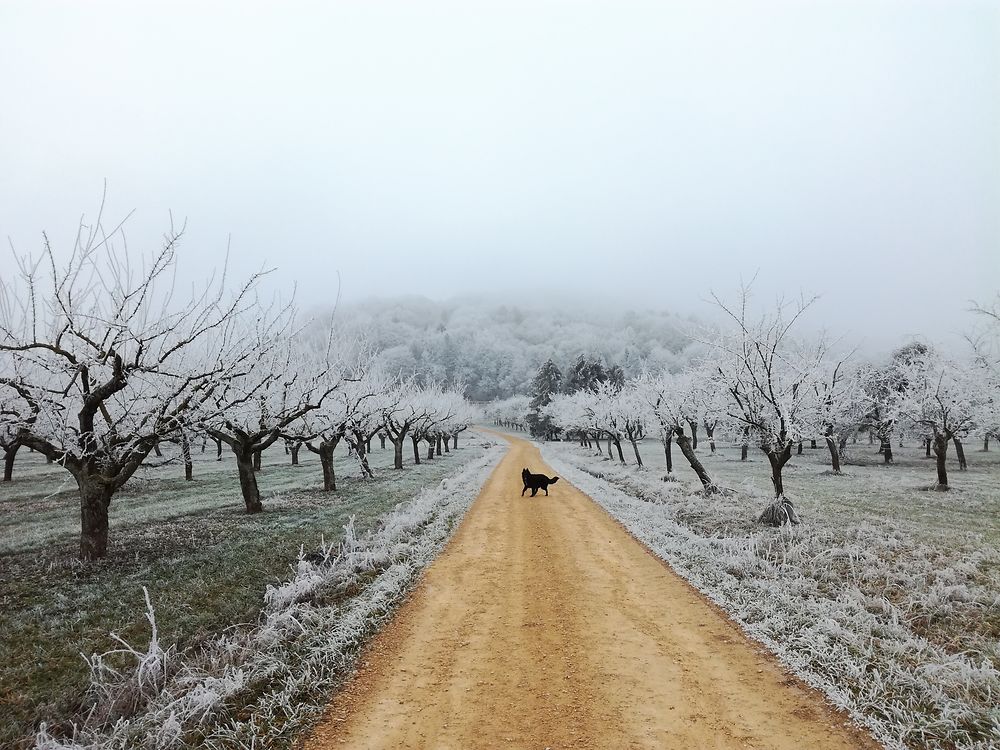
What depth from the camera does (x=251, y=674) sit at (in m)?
6.64

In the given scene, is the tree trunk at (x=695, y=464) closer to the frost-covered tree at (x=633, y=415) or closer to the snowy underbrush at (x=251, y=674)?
the snowy underbrush at (x=251, y=674)

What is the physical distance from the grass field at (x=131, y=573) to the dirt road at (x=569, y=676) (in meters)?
3.71

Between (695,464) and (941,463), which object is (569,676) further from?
(941,463)

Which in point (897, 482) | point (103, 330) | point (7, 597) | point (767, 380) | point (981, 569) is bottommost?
point (897, 482)

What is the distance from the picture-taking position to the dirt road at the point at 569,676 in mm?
5316

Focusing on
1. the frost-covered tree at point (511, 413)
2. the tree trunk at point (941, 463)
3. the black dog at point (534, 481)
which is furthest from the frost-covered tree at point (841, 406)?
the frost-covered tree at point (511, 413)

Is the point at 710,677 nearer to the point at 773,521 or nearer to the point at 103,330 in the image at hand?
the point at 773,521

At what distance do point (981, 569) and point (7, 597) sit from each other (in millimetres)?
19279

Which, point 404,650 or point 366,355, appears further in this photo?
point 366,355

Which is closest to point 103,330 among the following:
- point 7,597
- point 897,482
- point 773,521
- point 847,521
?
point 7,597

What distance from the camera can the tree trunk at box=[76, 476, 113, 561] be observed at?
11.6 m

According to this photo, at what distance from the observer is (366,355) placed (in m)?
28.1

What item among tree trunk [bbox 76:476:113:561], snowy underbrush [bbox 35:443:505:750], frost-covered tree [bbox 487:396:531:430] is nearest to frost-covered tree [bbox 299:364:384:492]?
tree trunk [bbox 76:476:113:561]

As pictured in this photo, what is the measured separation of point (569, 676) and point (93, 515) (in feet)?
38.1
